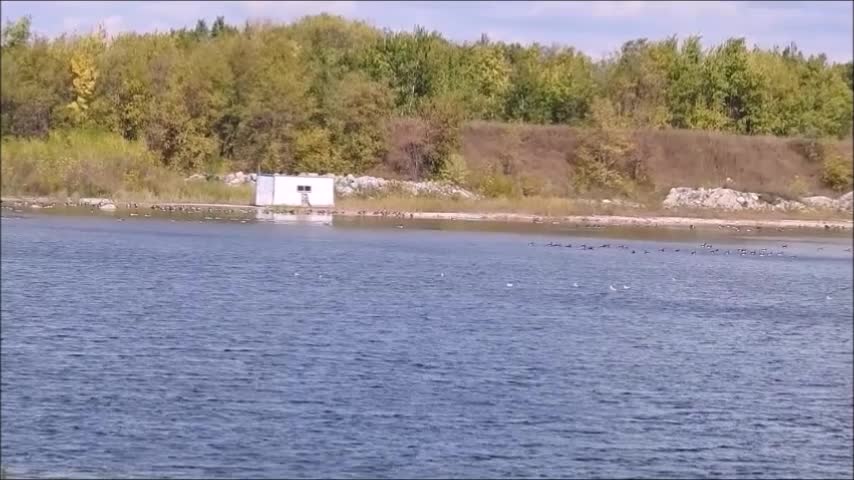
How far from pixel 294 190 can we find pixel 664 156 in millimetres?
30862

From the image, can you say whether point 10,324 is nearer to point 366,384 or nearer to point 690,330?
point 366,384

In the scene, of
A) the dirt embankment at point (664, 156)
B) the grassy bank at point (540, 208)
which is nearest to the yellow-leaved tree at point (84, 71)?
the grassy bank at point (540, 208)

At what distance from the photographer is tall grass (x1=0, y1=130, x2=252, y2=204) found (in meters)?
22.5

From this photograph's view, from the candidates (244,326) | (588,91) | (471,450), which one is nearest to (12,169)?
(471,450)

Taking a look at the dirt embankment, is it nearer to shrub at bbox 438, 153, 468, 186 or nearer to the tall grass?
shrub at bbox 438, 153, 468, 186

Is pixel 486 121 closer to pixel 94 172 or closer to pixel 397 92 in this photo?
pixel 397 92

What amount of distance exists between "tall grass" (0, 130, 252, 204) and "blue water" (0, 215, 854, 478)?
291 cm

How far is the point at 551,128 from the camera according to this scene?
103m

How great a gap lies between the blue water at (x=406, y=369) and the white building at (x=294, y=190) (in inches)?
1063

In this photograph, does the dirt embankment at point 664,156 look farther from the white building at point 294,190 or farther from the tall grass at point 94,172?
the tall grass at point 94,172

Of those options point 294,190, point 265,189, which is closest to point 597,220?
point 294,190

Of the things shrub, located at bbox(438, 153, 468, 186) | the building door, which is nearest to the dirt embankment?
shrub, located at bbox(438, 153, 468, 186)

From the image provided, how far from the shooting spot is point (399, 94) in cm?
10175

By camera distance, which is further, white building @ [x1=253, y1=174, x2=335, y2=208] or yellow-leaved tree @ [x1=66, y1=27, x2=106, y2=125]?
white building @ [x1=253, y1=174, x2=335, y2=208]
